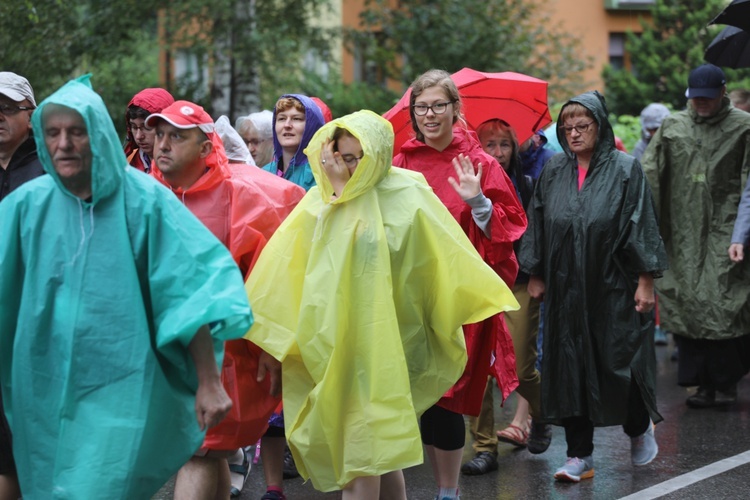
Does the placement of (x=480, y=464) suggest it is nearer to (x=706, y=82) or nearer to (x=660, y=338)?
(x=706, y=82)

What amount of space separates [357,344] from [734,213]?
14.6 feet

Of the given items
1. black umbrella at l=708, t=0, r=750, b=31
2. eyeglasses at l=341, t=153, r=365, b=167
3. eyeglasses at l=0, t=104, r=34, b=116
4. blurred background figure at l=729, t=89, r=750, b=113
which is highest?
black umbrella at l=708, t=0, r=750, b=31

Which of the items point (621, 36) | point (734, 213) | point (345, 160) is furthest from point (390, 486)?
point (621, 36)

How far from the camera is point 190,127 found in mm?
5113

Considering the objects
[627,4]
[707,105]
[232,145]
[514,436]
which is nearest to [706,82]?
[707,105]

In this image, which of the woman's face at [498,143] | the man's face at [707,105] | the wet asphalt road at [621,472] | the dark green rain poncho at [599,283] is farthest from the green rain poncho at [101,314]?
the man's face at [707,105]

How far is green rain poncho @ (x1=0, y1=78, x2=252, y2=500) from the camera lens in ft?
13.0

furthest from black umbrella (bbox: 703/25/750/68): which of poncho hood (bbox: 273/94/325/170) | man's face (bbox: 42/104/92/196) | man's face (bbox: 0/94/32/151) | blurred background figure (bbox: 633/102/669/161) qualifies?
man's face (bbox: 42/104/92/196)

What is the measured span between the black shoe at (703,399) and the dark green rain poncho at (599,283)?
2.10 metres

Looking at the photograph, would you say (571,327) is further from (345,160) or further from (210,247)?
(210,247)

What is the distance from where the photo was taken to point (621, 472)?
22.5 feet

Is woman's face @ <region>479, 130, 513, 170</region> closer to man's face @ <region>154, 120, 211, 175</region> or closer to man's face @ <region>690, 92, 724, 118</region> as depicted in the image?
man's face @ <region>690, 92, 724, 118</region>

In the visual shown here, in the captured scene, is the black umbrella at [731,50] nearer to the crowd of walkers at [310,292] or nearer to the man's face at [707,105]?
the man's face at [707,105]

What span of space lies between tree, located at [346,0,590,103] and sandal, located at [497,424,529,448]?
12161mm
